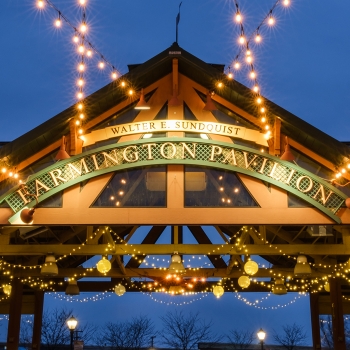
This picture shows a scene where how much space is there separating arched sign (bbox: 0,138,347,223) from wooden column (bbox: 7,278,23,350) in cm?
624

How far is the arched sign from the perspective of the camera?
1144cm

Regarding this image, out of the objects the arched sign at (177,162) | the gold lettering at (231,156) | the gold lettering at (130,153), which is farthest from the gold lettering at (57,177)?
the gold lettering at (231,156)

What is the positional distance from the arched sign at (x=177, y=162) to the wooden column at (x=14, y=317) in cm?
624

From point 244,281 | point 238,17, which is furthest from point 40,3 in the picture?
point 244,281

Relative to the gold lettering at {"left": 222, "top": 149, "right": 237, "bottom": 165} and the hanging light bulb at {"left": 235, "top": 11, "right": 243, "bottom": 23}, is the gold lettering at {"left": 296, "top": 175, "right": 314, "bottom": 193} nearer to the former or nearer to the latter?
the gold lettering at {"left": 222, "top": 149, "right": 237, "bottom": 165}

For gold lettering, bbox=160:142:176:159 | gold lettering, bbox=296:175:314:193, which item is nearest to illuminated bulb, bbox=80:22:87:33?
gold lettering, bbox=160:142:176:159

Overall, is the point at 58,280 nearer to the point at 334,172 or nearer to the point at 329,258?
the point at 329,258

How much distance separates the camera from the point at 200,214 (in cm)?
1134

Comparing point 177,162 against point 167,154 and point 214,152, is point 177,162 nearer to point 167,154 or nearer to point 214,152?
point 167,154

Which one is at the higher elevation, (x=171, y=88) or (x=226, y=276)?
(x=171, y=88)

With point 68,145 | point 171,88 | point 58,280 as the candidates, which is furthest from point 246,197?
point 58,280

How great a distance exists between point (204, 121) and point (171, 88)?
0.98 metres

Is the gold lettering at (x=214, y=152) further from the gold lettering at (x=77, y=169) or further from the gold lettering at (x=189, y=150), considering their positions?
the gold lettering at (x=77, y=169)

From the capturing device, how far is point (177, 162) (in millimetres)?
11500
